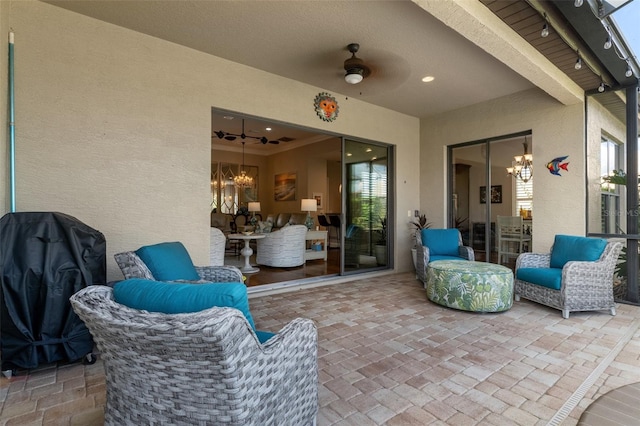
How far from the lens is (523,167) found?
18.5ft

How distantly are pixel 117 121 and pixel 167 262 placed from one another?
6.26 ft

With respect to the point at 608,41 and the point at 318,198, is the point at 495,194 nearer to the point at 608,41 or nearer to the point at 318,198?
the point at 608,41

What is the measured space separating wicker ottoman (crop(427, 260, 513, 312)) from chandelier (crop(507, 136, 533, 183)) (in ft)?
8.00

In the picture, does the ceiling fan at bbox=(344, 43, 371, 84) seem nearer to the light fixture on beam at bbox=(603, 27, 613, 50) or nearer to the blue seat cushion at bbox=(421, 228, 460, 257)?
the light fixture on beam at bbox=(603, 27, 613, 50)

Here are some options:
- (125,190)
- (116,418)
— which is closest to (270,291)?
(125,190)

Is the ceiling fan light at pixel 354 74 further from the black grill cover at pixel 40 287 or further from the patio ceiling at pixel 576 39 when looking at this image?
the black grill cover at pixel 40 287

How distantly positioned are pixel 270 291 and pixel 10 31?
3.96m

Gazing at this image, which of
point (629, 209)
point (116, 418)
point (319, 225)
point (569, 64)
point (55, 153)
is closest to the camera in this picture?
point (116, 418)

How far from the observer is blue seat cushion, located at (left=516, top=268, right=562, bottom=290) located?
3742 mm

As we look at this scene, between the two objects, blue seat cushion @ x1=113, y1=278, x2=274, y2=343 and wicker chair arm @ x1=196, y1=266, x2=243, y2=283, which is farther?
wicker chair arm @ x1=196, y1=266, x2=243, y2=283

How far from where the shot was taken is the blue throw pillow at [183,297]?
1282 millimetres

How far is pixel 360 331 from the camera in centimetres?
323

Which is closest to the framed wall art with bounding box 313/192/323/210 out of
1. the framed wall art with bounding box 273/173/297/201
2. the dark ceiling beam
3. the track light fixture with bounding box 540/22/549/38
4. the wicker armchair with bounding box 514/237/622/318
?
the framed wall art with bounding box 273/173/297/201

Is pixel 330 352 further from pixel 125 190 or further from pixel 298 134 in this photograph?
pixel 298 134
